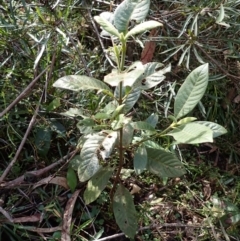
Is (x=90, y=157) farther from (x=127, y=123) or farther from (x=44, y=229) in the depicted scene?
(x=44, y=229)

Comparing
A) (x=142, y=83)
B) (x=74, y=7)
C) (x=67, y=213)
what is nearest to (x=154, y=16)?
(x=74, y=7)

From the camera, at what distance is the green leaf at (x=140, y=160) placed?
55.9 inches

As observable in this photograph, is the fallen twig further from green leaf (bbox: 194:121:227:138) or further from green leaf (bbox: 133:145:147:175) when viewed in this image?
green leaf (bbox: 194:121:227:138)

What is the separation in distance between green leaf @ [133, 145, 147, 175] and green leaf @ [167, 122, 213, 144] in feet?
0.40

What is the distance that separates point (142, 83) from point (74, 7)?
0.68 metres

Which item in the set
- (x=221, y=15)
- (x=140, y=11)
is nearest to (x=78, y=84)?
(x=140, y=11)

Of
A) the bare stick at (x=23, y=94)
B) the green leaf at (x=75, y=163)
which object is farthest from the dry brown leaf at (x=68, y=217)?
the bare stick at (x=23, y=94)

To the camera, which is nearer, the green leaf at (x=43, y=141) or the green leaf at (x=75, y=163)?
the green leaf at (x=75, y=163)

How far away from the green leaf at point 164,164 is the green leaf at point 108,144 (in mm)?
154

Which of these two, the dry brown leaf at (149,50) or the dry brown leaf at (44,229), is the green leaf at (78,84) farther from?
the dry brown leaf at (149,50)

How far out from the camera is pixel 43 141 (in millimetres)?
1763

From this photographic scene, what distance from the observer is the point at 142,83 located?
1.41m

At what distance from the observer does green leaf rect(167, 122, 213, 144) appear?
1271 millimetres

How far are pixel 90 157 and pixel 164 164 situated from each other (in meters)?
0.24
